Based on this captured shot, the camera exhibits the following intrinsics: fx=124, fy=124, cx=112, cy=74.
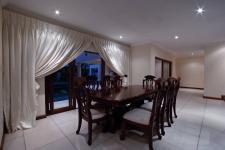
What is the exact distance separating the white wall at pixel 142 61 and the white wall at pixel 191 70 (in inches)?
158

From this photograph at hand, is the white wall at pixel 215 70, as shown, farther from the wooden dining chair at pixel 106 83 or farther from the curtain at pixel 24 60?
the curtain at pixel 24 60

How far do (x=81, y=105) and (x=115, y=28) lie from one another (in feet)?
8.19

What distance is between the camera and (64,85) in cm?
361

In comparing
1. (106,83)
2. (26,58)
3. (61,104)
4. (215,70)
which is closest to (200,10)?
(106,83)

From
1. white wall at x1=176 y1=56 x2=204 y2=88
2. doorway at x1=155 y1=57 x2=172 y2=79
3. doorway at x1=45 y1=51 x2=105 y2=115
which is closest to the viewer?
doorway at x1=45 y1=51 x2=105 y2=115

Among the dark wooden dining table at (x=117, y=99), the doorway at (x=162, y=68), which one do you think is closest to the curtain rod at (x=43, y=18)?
the dark wooden dining table at (x=117, y=99)

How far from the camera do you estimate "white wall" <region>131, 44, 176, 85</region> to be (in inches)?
211

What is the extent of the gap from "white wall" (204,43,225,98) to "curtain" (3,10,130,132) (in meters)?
5.73

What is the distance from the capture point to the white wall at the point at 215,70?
5082 millimetres

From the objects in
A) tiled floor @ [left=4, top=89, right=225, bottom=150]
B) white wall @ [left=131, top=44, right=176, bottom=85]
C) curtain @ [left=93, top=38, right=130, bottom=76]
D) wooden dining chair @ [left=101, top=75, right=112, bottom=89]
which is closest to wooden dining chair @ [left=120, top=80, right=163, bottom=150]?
tiled floor @ [left=4, top=89, right=225, bottom=150]

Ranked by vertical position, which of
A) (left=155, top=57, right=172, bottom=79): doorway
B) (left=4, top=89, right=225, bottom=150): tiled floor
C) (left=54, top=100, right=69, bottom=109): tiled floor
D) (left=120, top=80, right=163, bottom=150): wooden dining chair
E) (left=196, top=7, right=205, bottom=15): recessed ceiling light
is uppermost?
(left=196, top=7, right=205, bottom=15): recessed ceiling light

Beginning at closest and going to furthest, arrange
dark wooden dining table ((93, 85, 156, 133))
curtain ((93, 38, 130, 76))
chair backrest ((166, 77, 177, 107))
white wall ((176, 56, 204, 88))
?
dark wooden dining table ((93, 85, 156, 133)) < chair backrest ((166, 77, 177, 107)) < curtain ((93, 38, 130, 76)) < white wall ((176, 56, 204, 88))

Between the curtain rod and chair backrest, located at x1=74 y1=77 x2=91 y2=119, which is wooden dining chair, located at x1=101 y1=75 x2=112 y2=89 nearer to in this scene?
chair backrest, located at x1=74 y1=77 x2=91 y2=119

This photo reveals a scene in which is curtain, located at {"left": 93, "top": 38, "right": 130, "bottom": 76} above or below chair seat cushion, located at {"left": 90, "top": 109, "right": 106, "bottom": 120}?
above
